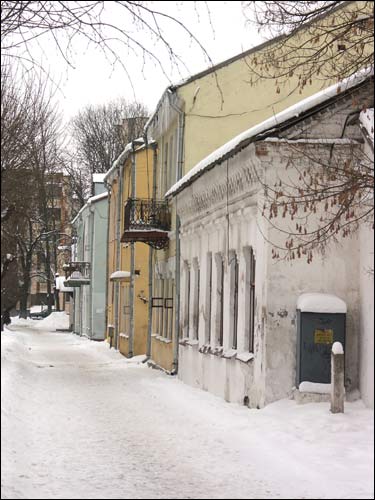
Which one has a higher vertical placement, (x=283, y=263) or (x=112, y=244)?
(x=112, y=244)

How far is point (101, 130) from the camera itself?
60.1 metres

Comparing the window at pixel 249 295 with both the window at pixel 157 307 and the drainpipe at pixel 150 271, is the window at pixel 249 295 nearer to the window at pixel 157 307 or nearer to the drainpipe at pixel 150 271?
the window at pixel 157 307

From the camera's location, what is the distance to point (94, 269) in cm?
4491

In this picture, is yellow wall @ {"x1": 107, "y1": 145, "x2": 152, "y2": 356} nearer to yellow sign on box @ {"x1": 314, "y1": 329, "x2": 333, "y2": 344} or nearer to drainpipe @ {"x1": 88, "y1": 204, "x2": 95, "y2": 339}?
drainpipe @ {"x1": 88, "y1": 204, "x2": 95, "y2": 339}

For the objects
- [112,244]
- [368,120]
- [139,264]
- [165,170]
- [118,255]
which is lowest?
[139,264]

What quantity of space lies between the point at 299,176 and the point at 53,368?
11945 millimetres

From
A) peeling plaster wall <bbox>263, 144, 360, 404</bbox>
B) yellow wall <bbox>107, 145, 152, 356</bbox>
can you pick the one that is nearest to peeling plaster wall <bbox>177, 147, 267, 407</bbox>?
peeling plaster wall <bbox>263, 144, 360, 404</bbox>

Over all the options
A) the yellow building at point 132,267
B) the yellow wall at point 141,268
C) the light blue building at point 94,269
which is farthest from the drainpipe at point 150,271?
the light blue building at point 94,269

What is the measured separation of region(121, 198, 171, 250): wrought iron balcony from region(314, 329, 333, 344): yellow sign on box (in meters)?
11.1

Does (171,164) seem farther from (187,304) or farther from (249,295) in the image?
(249,295)

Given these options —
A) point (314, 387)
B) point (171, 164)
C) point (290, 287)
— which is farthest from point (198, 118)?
point (314, 387)

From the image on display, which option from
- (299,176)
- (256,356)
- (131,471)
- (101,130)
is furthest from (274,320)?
(101,130)

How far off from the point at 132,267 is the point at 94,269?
1475cm

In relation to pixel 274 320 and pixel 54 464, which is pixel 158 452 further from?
pixel 274 320
